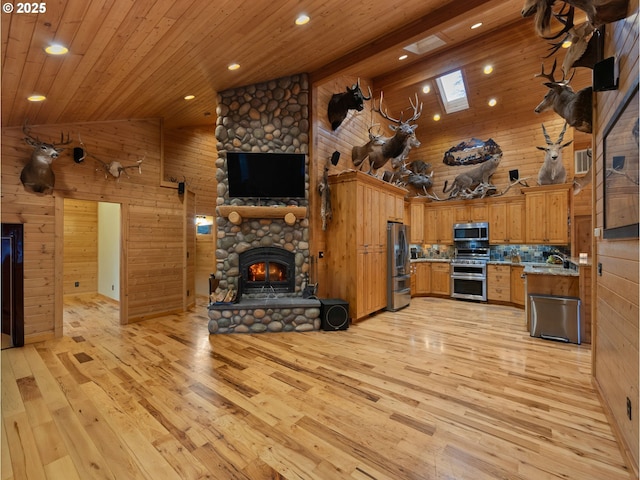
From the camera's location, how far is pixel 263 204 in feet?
15.2

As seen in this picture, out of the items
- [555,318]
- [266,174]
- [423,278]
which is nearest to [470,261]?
[423,278]

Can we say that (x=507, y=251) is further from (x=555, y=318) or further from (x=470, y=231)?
(x=555, y=318)

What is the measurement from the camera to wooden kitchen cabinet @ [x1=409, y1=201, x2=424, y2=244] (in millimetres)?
7422

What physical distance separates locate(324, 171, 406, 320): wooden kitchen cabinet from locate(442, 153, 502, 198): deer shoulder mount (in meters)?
3.00

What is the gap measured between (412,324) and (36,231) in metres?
5.64

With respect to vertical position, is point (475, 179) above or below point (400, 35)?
below

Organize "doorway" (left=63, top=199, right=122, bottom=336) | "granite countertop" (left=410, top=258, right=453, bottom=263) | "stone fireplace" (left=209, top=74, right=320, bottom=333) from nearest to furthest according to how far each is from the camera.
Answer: "stone fireplace" (left=209, top=74, right=320, bottom=333) → "doorway" (left=63, top=199, right=122, bottom=336) → "granite countertop" (left=410, top=258, right=453, bottom=263)

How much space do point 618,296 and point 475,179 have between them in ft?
18.3

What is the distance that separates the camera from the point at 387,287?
5.51 meters

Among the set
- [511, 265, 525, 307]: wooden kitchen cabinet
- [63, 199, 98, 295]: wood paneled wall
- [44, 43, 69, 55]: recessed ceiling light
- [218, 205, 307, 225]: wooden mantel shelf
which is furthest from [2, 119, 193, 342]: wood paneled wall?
[511, 265, 525, 307]: wooden kitchen cabinet

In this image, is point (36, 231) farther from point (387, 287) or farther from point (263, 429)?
point (387, 287)

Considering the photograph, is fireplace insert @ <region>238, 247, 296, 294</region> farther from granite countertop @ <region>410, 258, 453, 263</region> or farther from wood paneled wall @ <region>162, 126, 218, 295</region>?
granite countertop @ <region>410, 258, 453, 263</region>

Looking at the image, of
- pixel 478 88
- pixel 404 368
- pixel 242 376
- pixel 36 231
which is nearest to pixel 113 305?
pixel 36 231

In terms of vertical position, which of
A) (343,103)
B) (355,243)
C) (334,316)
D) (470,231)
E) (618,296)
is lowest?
(334,316)
